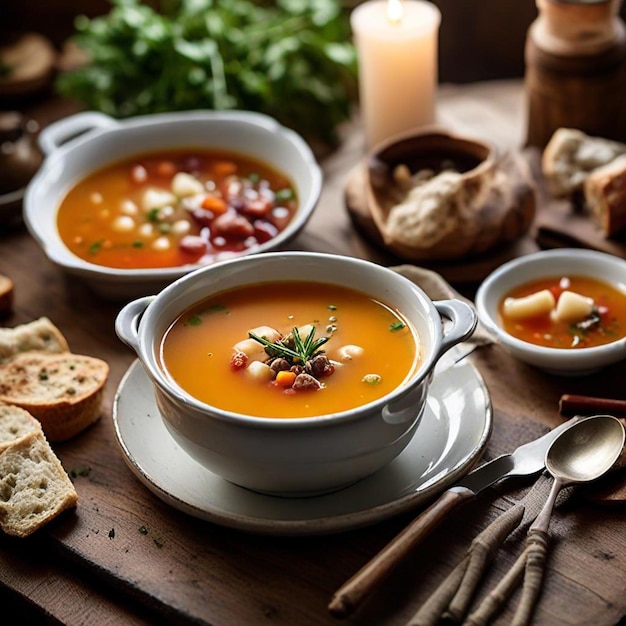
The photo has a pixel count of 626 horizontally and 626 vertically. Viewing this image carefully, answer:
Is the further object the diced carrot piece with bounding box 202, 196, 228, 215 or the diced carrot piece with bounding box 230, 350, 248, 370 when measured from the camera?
the diced carrot piece with bounding box 202, 196, 228, 215

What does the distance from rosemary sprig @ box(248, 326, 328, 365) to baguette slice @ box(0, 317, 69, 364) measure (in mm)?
674

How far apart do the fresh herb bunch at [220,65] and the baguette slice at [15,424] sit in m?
1.54

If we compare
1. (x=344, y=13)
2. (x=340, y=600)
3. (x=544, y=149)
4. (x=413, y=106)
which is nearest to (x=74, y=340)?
Answer: (x=340, y=600)

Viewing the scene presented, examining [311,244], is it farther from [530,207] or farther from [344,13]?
[344,13]

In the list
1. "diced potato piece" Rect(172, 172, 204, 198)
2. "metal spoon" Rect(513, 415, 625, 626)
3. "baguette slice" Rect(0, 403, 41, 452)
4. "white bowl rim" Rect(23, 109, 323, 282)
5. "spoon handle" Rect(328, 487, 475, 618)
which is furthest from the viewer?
"diced potato piece" Rect(172, 172, 204, 198)

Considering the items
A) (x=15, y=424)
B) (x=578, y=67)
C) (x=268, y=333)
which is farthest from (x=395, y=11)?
(x=15, y=424)

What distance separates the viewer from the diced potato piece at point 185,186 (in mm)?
2902

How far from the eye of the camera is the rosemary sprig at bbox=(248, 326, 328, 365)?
187cm

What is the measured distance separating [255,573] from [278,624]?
13cm

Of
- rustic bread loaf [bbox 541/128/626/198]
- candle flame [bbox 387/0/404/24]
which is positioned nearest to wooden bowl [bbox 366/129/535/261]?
rustic bread loaf [bbox 541/128/626/198]

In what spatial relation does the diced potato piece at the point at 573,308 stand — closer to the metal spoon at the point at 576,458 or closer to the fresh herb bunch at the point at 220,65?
the metal spoon at the point at 576,458

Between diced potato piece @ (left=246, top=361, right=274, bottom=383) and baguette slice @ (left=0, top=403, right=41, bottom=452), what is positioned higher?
diced potato piece @ (left=246, top=361, right=274, bottom=383)

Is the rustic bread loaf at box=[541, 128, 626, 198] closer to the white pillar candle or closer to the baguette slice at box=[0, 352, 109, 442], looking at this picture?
the white pillar candle

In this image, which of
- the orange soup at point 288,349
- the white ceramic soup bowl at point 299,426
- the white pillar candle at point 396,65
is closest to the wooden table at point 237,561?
the white ceramic soup bowl at point 299,426
